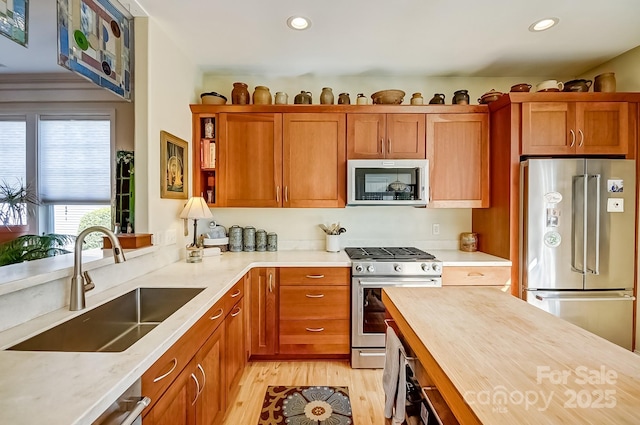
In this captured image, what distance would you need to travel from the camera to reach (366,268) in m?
2.46

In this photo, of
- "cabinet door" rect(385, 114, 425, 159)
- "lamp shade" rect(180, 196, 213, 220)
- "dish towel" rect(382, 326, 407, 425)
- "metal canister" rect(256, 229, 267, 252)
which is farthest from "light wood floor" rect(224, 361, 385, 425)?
"cabinet door" rect(385, 114, 425, 159)

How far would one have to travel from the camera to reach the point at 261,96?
2775mm

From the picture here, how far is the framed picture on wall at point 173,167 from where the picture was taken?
215 cm

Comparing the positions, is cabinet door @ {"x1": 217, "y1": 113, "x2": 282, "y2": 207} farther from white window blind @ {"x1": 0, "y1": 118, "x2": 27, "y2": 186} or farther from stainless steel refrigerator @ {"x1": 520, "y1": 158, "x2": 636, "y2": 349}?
stainless steel refrigerator @ {"x1": 520, "y1": 158, "x2": 636, "y2": 349}

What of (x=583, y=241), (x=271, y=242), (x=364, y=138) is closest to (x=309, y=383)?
(x=271, y=242)

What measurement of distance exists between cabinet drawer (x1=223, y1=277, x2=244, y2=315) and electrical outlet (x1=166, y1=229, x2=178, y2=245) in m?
0.65

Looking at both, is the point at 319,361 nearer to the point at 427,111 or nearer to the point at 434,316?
the point at 434,316

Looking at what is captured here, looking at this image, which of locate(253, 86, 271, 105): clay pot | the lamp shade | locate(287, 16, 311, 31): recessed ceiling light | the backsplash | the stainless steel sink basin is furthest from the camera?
the backsplash

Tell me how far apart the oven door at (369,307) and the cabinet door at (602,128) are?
1.70 m

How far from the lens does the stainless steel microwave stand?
105 inches

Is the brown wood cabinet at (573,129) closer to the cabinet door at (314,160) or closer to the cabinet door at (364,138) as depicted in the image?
the cabinet door at (364,138)

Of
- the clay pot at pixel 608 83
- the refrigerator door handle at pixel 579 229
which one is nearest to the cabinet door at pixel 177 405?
the refrigerator door handle at pixel 579 229

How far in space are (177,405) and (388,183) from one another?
86.9 inches

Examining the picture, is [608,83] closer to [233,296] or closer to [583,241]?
[583,241]
